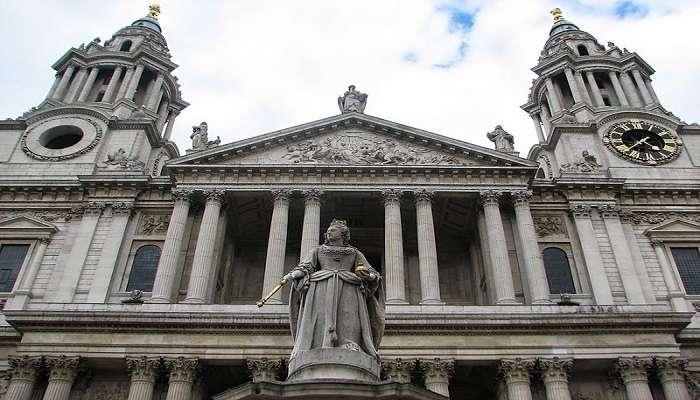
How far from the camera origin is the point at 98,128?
33438 mm

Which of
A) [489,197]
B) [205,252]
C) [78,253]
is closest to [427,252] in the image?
[489,197]

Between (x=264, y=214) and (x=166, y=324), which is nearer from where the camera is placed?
(x=166, y=324)

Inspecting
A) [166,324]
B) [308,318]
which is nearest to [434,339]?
[166,324]

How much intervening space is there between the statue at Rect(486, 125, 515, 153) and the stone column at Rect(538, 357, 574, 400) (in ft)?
35.9

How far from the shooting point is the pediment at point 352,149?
27.9 metres

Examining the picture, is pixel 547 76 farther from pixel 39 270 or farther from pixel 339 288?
pixel 339 288

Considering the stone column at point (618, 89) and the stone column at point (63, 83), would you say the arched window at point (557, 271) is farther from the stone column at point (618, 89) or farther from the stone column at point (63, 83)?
the stone column at point (63, 83)

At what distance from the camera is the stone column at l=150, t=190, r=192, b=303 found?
2402cm

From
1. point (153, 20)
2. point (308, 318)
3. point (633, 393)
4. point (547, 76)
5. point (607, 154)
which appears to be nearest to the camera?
point (308, 318)

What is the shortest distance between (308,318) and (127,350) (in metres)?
14.4

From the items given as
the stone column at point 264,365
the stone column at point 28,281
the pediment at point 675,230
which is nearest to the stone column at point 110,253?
the stone column at point 28,281

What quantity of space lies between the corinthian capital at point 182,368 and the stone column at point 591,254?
51.5 feet

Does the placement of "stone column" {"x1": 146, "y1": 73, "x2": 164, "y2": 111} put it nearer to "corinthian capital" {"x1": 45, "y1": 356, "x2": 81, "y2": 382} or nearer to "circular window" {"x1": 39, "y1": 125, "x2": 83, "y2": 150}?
"circular window" {"x1": 39, "y1": 125, "x2": 83, "y2": 150}

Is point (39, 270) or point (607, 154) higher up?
point (607, 154)
